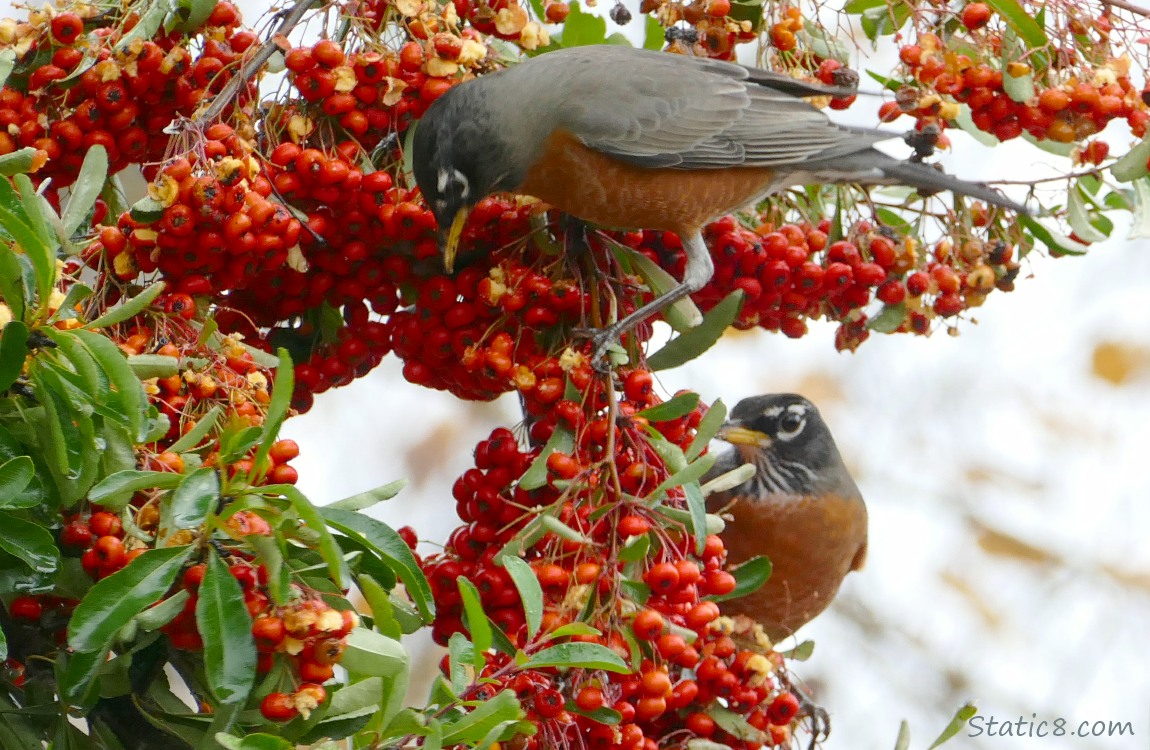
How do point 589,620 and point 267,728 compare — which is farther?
point 589,620

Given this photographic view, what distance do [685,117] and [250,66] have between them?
1076 mm

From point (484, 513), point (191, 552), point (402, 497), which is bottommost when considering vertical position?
point (402, 497)

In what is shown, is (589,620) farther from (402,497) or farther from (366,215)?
(402,497)

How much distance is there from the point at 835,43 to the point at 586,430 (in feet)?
3.79

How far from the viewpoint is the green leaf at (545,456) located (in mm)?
2002

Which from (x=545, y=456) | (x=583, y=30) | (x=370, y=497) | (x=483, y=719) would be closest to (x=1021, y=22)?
(x=583, y=30)

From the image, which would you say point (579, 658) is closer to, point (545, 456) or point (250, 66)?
point (545, 456)

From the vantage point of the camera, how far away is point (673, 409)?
1991mm


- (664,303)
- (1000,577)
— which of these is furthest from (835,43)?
(1000,577)

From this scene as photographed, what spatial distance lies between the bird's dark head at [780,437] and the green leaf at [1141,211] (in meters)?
1.62

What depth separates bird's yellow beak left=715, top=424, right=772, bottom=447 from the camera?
13.2 feet

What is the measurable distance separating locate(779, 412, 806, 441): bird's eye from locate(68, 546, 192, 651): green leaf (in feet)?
9.28

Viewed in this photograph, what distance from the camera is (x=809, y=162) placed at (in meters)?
2.76

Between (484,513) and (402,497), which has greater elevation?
(484,513)
